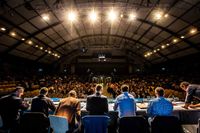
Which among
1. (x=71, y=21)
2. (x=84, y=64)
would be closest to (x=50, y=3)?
(x=71, y=21)

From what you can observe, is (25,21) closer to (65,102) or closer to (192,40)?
(65,102)

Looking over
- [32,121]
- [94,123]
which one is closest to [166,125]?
[94,123]

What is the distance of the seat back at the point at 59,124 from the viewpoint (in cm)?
388

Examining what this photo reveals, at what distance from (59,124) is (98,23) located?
59.9ft

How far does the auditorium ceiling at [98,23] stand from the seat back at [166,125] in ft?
36.1

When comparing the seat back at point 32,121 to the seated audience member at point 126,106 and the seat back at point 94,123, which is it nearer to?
the seat back at point 94,123

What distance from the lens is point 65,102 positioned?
14.5 feet

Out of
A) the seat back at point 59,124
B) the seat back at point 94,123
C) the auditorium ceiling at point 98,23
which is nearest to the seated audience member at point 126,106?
the seat back at point 94,123

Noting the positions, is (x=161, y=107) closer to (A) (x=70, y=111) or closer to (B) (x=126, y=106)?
(B) (x=126, y=106)

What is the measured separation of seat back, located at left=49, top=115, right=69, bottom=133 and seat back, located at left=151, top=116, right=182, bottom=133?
165 centimetres

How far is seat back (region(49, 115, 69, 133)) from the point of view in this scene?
3878 mm

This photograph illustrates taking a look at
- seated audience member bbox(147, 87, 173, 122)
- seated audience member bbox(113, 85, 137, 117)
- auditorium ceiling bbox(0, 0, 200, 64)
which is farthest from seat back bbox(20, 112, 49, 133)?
auditorium ceiling bbox(0, 0, 200, 64)

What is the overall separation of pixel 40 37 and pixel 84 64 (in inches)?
700

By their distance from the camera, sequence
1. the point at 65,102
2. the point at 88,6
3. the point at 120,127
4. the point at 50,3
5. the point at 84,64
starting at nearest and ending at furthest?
the point at 120,127, the point at 65,102, the point at 50,3, the point at 88,6, the point at 84,64
